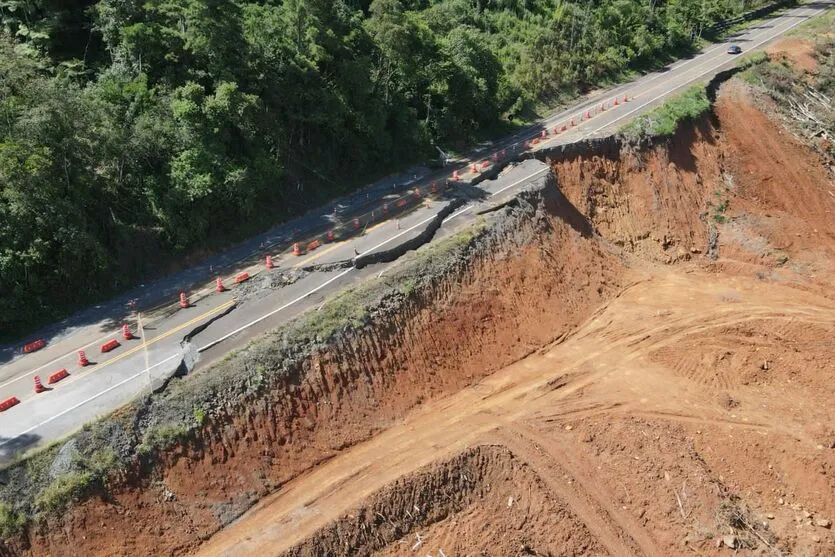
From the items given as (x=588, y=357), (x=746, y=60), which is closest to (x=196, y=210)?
(x=588, y=357)

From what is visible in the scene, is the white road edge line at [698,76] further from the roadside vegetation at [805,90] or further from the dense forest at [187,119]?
the dense forest at [187,119]

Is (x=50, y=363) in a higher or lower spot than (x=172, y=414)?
higher

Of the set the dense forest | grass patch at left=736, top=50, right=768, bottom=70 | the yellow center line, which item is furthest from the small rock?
grass patch at left=736, top=50, right=768, bottom=70

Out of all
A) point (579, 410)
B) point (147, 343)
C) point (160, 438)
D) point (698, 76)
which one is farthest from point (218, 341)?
point (698, 76)

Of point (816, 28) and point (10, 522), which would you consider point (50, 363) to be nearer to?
point (10, 522)

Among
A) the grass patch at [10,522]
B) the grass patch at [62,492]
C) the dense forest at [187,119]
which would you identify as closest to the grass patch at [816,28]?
the dense forest at [187,119]

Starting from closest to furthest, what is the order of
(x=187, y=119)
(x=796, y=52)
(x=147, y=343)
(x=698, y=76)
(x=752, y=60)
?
(x=147, y=343) → (x=187, y=119) → (x=698, y=76) → (x=752, y=60) → (x=796, y=52)
